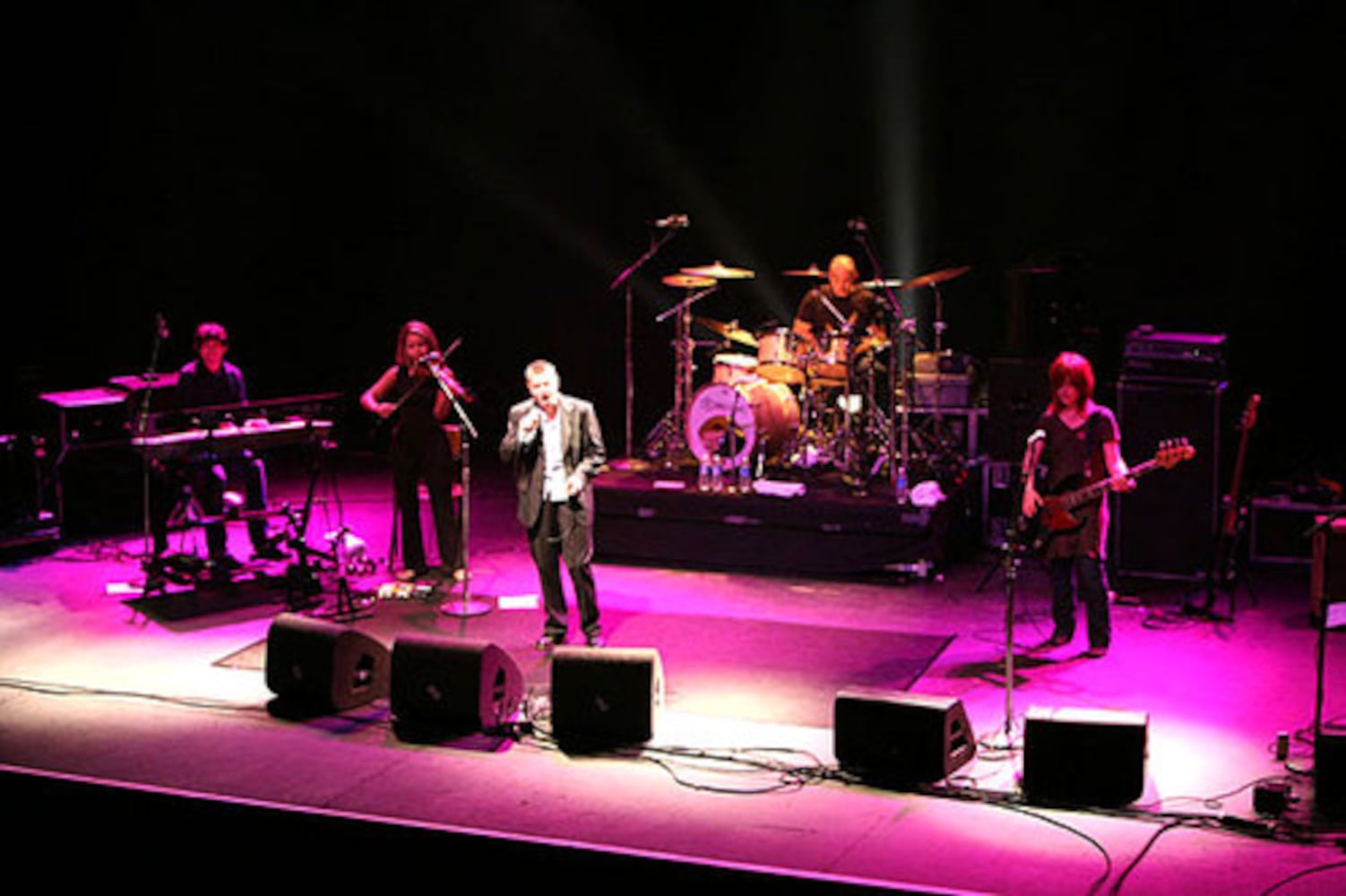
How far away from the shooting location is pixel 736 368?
1443 cm

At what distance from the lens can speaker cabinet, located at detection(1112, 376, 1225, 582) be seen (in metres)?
12.2

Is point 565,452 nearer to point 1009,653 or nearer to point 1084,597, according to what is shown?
point 1009,653

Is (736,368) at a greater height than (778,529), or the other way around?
(736,368)

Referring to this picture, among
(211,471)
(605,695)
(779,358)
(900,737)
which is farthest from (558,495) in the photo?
(779,358)

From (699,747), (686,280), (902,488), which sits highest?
(686,280)

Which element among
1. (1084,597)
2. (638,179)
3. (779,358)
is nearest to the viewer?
(1084,597)

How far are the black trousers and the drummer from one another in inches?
192

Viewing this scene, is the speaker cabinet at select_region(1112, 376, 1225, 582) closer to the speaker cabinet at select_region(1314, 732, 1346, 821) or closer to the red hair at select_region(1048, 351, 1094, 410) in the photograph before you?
the red hair at select_region(1048, 351, 1094, 410)

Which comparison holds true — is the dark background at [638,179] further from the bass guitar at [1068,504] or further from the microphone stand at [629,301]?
the bass guitar at [1068,504]

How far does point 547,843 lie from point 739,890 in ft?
2.12

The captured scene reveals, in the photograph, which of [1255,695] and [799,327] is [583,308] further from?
[1255,695]

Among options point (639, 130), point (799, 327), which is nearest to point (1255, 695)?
point (799, 327)

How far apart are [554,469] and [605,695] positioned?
2051 millimetres

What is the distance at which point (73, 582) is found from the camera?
12461 millimetres
